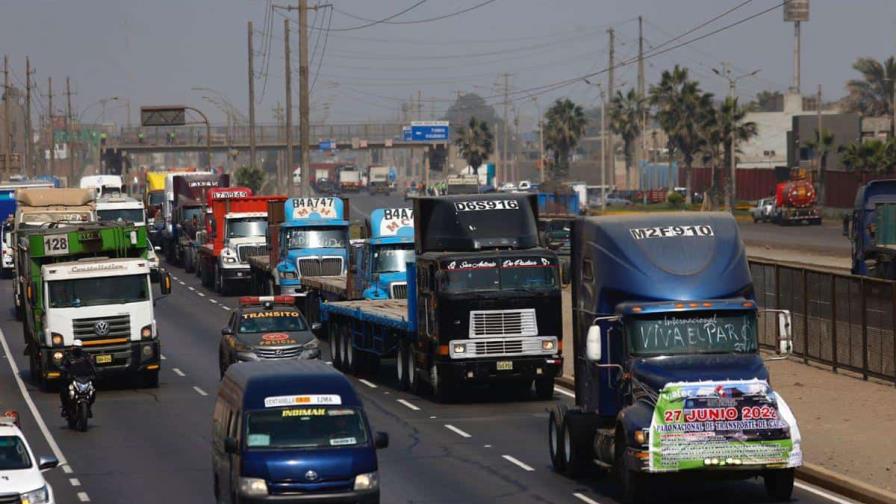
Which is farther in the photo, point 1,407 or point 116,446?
point 1,407

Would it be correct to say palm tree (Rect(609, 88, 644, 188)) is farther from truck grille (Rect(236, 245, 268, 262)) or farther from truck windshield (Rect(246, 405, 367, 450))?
truck windshield (Rect(246, 405, 367, 450))

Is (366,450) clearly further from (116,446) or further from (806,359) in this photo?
(806,359)

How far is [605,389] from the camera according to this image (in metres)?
21.9

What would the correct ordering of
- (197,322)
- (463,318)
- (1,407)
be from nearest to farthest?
(463,318) < (1,407) < (197,322)

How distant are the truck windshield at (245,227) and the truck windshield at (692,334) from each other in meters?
44.4

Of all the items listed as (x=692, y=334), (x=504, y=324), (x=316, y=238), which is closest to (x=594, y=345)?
(x=692, y=334)

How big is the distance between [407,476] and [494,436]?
4.49 metres

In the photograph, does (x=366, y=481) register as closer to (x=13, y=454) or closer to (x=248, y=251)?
(x=13, y=454)

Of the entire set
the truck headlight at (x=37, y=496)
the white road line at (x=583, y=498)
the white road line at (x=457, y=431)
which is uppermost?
the truck headlight at (x=37, y=496)

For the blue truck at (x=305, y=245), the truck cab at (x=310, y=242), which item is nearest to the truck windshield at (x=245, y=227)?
the blue truck at (x=305, y=245)

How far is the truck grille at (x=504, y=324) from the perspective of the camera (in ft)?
104

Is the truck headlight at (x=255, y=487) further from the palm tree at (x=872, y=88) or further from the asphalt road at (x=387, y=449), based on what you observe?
the palm tree at (x=872, y=88)

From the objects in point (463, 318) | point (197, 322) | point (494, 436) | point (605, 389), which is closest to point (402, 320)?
point (463, 318)

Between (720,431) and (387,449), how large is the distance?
8565mm
